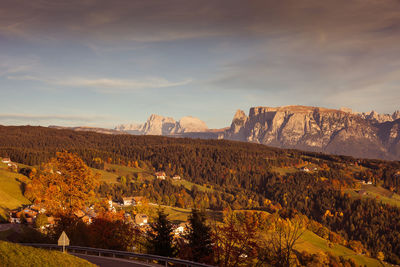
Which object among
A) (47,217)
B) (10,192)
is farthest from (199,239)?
(10,192)

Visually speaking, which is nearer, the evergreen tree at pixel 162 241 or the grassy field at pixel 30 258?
the grassy field at pixel 30 258

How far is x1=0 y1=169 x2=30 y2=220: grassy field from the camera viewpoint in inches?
4433

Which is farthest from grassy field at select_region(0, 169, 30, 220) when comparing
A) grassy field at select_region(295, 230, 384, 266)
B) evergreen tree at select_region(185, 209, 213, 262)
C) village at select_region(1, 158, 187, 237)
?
grassy field at select_region(295, 230, 384, 266)

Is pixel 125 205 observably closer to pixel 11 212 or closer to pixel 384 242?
pixel 11 212

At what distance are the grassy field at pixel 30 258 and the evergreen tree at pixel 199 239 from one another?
56.4 ft

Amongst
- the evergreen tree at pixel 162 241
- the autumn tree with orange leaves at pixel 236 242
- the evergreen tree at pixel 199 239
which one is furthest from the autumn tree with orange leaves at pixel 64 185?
the autumn tree with orange leaves at pixel 236 242

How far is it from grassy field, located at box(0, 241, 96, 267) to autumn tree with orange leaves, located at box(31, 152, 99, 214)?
21.7 meters

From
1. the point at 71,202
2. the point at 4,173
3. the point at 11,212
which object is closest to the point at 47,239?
the point at 71,202

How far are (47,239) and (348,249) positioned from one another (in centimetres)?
15163

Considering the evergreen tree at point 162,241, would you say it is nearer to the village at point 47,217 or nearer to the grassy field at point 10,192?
the village at point 47,217

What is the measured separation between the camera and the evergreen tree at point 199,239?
3425 cm

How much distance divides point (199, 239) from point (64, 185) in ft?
62.5

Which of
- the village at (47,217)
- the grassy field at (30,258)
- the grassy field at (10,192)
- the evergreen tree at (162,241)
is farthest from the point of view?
the grassy field at (10,192)

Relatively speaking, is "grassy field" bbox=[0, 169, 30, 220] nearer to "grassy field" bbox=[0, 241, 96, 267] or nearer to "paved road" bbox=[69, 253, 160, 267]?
"paved road" bbox=[69, 253, 160, 267]
